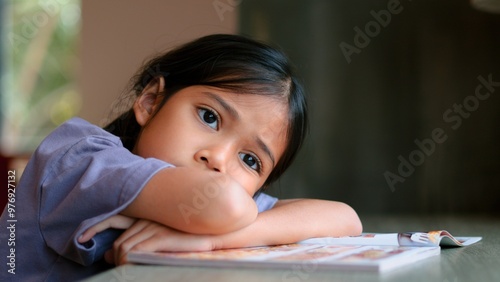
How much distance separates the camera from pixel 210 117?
3.23ft

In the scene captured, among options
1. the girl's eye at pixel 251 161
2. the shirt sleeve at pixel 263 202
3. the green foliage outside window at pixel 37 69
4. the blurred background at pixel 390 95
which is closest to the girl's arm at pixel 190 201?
the girl's eye at pixel 251 161

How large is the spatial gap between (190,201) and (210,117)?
23cm

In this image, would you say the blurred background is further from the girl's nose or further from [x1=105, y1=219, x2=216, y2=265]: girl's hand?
[x1=105, y1=219, x2=216, y2=265]: girl's hand

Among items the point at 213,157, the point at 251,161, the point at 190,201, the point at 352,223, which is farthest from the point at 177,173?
the point at 352,223

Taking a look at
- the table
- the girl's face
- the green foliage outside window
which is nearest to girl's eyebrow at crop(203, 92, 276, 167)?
the girl's face

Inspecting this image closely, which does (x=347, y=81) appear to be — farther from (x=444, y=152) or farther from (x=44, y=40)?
(x=44, y=40)

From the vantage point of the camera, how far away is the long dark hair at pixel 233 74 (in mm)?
1053

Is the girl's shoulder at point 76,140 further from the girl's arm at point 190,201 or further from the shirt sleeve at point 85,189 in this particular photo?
the girl's arm at point 190,201

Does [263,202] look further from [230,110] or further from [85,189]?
[85,189]

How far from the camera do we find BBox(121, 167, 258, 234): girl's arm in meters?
0.78

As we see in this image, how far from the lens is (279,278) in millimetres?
630

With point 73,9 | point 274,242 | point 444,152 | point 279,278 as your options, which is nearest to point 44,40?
point 73,9

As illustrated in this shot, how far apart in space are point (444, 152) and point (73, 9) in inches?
85.8

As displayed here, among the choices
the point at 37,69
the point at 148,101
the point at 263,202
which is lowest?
the point at 37,69
